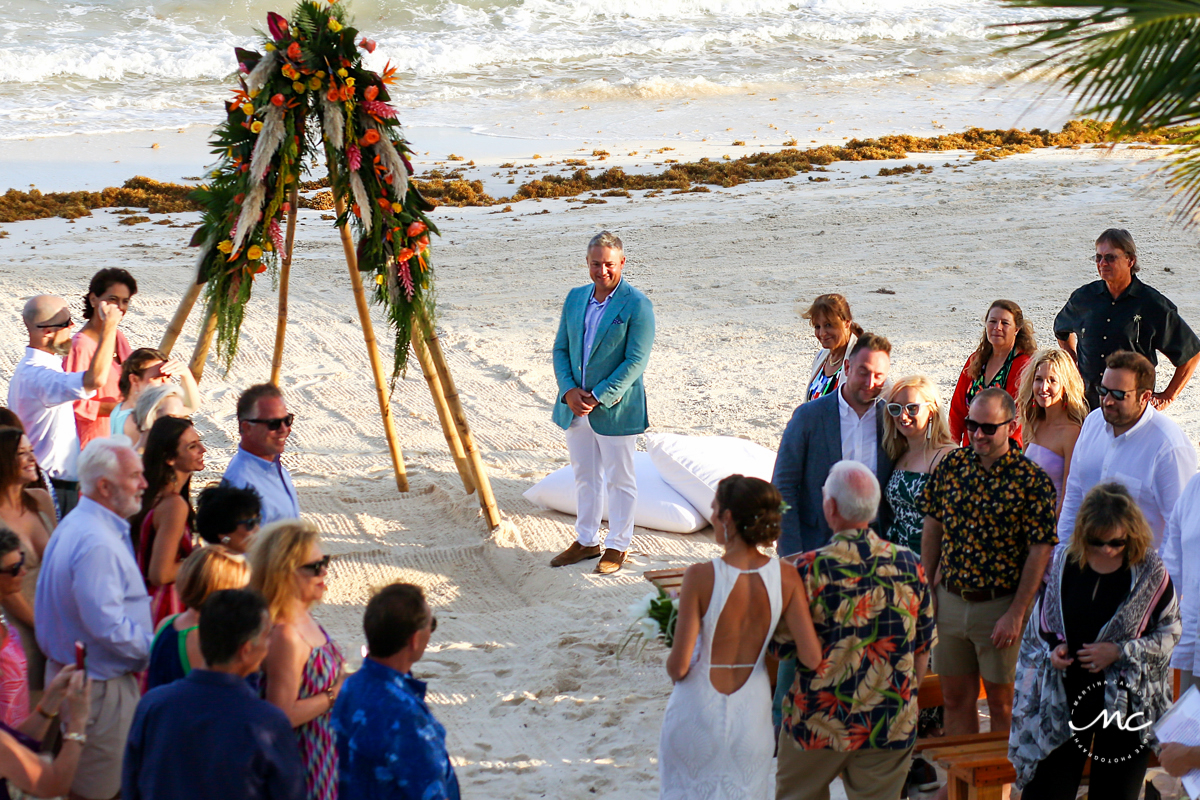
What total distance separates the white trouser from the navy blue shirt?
A: 4.01m

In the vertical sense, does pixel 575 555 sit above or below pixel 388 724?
below

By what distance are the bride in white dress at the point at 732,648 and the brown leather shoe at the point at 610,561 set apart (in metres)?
3.13

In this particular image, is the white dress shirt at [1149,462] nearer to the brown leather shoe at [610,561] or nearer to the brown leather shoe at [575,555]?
the brown leather shoe at [610,561]

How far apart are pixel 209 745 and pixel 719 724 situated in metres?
1.53

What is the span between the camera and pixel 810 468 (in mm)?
4836

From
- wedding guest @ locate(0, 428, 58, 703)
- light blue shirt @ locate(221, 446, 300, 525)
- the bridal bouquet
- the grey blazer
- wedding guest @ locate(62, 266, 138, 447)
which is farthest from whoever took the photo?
wedding guest @ locate(62, 266, 138, 447)

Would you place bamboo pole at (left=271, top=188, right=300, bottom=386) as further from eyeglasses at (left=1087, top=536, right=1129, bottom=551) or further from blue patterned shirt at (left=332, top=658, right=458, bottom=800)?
eyeglasses at (left=1087, top=536, right=1129, bottom=551)

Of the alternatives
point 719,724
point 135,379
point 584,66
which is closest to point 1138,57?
Result: point 719,724

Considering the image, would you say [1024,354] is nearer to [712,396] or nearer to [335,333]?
[712,396]

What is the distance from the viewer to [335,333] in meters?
11.3

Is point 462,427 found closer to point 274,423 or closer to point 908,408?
point 274,423

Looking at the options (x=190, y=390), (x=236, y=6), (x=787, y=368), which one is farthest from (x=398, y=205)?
(x=236, y=6)

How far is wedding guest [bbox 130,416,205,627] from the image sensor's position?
12.9 ft

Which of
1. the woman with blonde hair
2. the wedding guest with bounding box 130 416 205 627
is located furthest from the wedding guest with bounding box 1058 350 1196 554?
the wedding guest with bounding box 130 416 205 627
